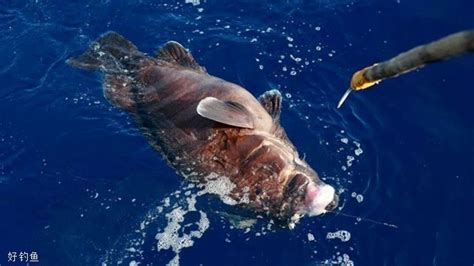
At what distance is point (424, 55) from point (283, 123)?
151 inches

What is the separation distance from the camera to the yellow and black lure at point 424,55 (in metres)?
2.82

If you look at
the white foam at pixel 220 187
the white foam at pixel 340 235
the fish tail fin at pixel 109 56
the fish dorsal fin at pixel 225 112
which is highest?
the fish dorsal fin at pixel 225 112

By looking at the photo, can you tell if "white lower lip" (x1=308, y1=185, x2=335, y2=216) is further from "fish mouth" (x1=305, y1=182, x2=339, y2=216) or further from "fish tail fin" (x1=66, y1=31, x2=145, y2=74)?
"fish tail fin" (x1=66, y1=31, x2=145, y2=74)

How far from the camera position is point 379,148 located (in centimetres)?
661

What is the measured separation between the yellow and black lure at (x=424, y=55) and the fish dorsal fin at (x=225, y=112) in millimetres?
1911

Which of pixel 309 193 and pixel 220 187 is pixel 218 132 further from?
pixel 309 193

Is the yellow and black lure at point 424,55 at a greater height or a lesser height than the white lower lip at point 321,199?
greater

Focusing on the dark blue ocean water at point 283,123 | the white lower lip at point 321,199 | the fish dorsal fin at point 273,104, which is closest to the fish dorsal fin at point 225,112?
the fish dorsal fin at point 273,104

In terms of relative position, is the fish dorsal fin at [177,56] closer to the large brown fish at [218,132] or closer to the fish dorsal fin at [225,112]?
the large brown fish at [218,132]

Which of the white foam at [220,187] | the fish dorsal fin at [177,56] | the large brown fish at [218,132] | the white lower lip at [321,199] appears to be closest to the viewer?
the white lower lip at [321,199]

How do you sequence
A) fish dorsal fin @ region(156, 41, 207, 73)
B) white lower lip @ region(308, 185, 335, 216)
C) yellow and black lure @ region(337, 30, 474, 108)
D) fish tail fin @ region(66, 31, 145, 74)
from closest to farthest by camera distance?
yellow and black lure @ region(337, 30, 474, 108), white lower lip @ region(308, 185, 335, 216), fish dorsal fin @ region(156, 41, 207, 73), fish tail fin @ region(66, 31, 145, 74)

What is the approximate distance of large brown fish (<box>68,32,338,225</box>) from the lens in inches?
207

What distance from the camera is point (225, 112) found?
17.6 feet

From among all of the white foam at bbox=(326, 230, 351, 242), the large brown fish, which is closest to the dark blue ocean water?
the white foam at bbox=(326, 230, 351, 242)
